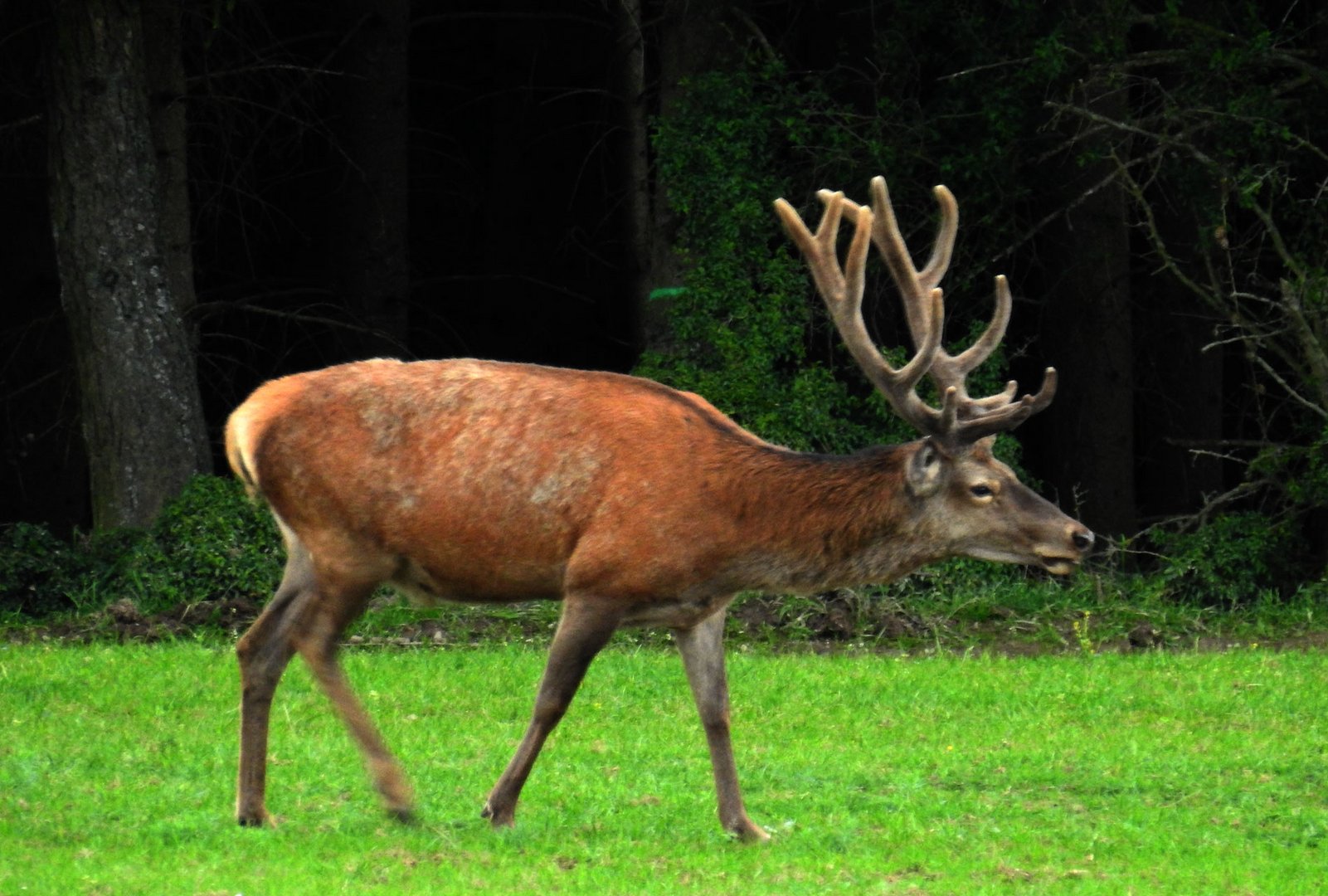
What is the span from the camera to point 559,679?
283 inches

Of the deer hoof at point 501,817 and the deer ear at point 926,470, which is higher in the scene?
the deer ear at point 926,470

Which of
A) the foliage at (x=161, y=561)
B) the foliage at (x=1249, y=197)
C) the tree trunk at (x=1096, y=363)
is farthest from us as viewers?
the tree trunk at (x=1096, y=363)

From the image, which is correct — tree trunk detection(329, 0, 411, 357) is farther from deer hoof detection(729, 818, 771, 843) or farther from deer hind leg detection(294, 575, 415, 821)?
deer hoof detection(729, 818, 771, 843)

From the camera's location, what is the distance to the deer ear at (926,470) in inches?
293

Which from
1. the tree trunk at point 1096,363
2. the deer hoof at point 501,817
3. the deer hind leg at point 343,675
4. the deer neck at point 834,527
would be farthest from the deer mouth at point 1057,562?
the tree trunk at point 1096,363

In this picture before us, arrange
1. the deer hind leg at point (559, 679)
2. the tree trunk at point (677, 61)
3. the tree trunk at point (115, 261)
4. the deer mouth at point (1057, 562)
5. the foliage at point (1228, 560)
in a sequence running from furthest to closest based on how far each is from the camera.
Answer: the tree trunk at point (677, 61) → the foliage at point (1228, 560) → the tree trunk at point (115, 261) → the deer mouth at point (1057, 562) → the deer hind leg at point (559, 679)

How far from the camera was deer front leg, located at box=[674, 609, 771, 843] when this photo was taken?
7383mm

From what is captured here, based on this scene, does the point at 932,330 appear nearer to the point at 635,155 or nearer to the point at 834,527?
the point at 834,527

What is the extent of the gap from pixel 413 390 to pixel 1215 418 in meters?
12.0

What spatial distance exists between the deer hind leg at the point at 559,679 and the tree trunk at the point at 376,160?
11058 mm

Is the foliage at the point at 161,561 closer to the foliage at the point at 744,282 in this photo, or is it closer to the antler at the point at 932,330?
the foliage at the point at 744,282

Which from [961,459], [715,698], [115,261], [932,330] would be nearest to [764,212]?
[115,261]

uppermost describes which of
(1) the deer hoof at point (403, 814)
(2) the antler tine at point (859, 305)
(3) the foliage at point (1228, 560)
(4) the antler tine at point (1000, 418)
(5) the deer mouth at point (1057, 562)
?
(2) the antler tine at point (859, 305)

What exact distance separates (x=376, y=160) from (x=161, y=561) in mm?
6014
